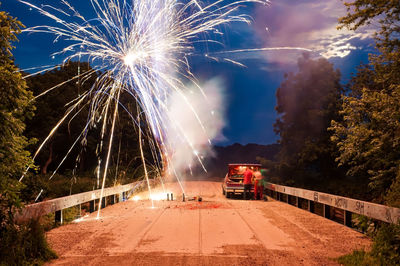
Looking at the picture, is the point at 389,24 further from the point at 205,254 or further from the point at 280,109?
the point at 280,109

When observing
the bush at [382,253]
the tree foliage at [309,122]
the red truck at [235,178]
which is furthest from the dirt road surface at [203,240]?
the tree foliage at [309,122]

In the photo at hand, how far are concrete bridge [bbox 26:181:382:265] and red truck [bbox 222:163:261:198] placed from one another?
7640mm

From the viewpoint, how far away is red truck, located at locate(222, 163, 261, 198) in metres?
21.8

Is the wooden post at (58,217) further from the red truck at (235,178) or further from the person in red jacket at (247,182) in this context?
the red truck at (235,178)

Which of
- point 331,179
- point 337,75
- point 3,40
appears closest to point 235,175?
point 331,179

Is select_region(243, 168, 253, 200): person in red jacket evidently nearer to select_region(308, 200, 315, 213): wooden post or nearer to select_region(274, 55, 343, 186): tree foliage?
select_region(308, 200, 315, 213): wooden post

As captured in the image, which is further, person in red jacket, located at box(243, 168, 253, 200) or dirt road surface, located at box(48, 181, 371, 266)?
person in red jacket, located at box(243, 168, 253, 200)

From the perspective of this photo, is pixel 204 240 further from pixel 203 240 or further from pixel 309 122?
pixel 309 122

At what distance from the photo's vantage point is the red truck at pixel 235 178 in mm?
21844

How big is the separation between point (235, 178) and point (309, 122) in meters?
12.8

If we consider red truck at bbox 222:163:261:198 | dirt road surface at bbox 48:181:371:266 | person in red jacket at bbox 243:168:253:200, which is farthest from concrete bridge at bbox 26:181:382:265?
red truck at bbox 222:163:261:198

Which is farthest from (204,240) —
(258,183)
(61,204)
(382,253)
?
(258,183)

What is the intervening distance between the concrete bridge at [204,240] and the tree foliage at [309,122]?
62.2 ft

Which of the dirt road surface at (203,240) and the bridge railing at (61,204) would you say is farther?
the bridge railing at (61,204)
